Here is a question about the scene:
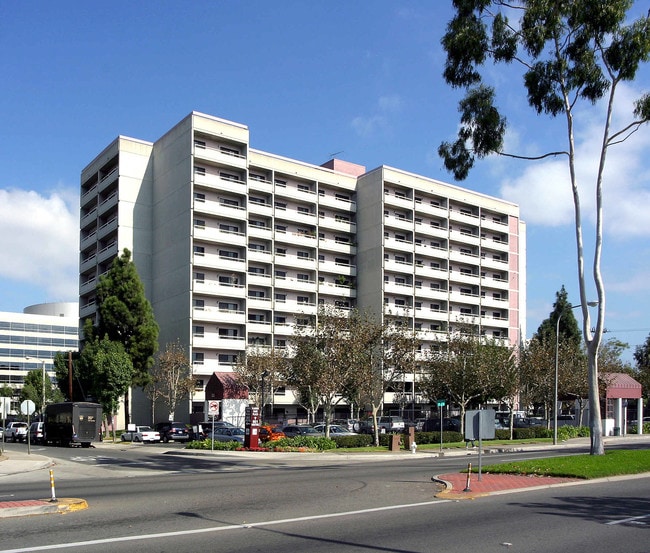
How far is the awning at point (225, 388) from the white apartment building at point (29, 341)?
63.5 meters

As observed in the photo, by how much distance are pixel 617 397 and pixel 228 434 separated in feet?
95.6

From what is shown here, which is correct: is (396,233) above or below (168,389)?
above

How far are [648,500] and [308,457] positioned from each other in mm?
21059

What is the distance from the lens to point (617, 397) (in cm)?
5356

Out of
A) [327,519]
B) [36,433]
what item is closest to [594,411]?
[327,519]

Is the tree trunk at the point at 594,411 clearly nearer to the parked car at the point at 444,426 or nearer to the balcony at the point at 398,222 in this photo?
the parked car at the point at 444,426

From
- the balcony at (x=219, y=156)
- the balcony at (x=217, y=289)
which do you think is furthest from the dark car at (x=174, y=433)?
the balcony at (x=219, y=156)

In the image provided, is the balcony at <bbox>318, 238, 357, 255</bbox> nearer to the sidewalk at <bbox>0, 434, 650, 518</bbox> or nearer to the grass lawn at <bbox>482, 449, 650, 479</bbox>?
the sidewalk at <bbox>0, 434, 650, 518</bbox>

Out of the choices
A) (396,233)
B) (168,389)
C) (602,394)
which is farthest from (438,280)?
(168,389)

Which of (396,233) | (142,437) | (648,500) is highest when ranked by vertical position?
(396,233)

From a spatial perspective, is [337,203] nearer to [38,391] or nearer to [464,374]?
[464,374]

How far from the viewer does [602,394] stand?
179 ft

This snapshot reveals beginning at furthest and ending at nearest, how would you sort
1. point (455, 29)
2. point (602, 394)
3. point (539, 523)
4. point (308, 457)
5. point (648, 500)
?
point (602, 394), point (308, 457), point (455, 29), point (648, 500), point (539, 523)

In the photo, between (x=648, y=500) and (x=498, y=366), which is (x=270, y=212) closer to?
(x=498, y=366)
